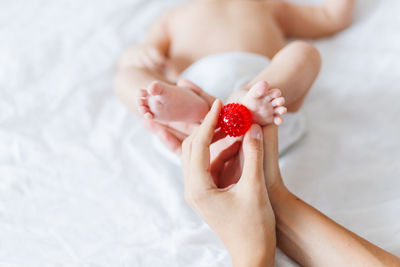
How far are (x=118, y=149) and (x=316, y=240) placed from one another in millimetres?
552

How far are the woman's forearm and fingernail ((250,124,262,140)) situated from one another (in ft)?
0.39

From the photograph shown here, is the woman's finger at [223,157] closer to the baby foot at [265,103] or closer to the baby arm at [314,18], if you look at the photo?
the baby foot at [265,103]

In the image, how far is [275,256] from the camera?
2.47 feet

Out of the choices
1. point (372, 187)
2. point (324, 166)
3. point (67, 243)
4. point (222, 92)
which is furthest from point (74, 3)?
point (372, 187)

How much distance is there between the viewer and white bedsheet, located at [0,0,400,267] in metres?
0.82

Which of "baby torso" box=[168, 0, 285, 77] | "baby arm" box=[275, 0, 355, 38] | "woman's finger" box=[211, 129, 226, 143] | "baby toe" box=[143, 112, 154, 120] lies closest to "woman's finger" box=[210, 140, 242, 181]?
"woman's finger" box=[211, 129, 226, 143]

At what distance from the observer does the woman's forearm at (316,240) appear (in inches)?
26.6

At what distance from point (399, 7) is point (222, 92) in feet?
2.25

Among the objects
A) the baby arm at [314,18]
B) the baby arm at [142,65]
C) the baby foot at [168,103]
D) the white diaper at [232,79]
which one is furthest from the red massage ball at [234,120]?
the baby arm at [314,18]

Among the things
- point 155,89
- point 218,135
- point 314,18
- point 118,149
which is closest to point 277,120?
point 218,135

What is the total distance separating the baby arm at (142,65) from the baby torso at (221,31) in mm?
40

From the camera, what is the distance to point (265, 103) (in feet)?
2.47

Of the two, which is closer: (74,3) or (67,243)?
(67,243)

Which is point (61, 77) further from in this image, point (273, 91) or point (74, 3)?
point (273, 91)
